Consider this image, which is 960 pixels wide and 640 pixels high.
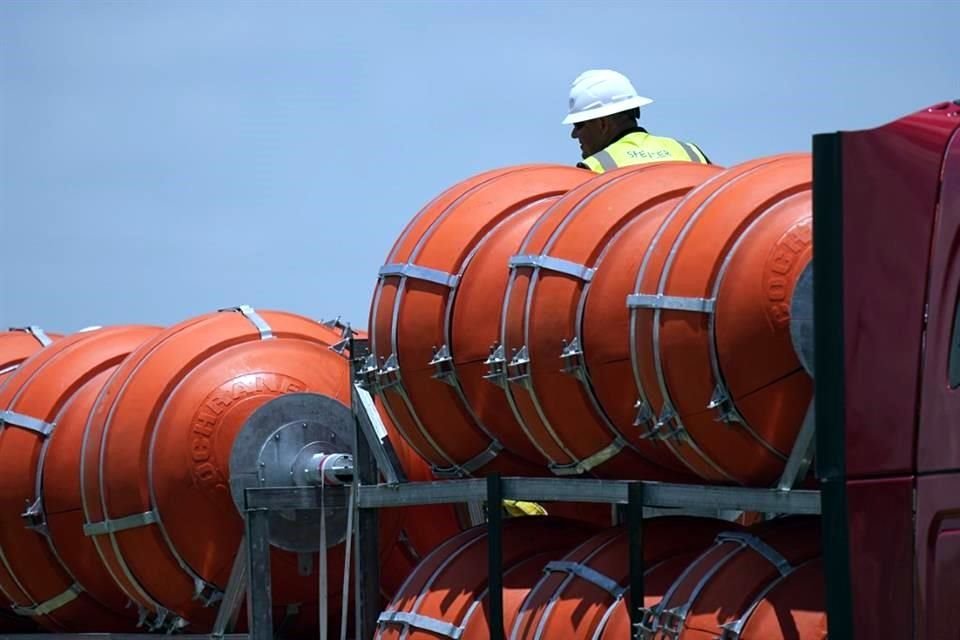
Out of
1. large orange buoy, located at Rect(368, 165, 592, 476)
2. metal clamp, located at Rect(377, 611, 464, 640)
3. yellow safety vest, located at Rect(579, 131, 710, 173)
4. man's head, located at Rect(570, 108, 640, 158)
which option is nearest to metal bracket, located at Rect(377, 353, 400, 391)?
large orange buoy, located at Rect(368, 165, 592, 476)

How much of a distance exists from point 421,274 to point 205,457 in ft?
5.44

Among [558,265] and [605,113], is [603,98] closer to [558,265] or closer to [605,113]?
[605,113]

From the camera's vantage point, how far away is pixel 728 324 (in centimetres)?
546

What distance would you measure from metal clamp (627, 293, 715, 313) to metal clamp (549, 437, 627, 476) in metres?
0.68

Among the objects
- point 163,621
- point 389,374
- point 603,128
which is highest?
point 603,128

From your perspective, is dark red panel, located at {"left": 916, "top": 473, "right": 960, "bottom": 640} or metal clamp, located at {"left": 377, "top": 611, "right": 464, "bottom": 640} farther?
metal clamp, located at {"left": 377, "top": 611, "right": 464, "bottom": 640}

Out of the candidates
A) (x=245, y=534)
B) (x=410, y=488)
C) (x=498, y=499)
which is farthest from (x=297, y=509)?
(x=498, y=499)

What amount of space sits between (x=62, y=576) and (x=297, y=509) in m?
2.12

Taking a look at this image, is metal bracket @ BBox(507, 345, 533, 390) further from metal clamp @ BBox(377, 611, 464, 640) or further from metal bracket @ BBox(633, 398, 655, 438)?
metal clamp @ BBox(377, 611, 464, 640)

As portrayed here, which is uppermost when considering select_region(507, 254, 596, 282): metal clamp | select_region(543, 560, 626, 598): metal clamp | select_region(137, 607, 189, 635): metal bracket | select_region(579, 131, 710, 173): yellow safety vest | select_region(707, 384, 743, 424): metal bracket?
select_region(579, 131, 710, 173): yellow safety vest

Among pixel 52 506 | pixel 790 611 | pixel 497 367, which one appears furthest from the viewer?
pixel 52 506

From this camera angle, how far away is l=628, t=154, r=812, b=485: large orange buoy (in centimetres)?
537

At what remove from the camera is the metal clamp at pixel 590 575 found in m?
6.11

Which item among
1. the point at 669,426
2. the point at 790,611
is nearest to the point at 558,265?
the point at 669,426
